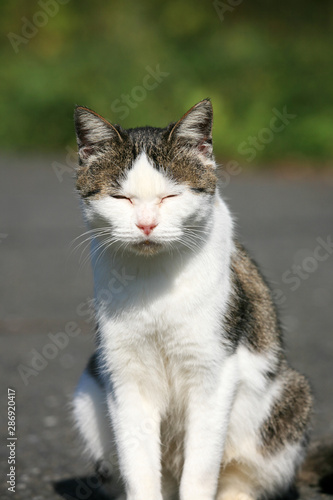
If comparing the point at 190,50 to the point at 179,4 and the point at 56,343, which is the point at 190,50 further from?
the point at 56,343

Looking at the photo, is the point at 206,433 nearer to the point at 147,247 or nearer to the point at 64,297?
the point at 147,247

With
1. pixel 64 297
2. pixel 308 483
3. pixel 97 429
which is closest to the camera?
pixel 97 429

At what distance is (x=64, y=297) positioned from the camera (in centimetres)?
773

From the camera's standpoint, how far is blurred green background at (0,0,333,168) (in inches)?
532

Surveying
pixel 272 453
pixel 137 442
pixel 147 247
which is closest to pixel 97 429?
pixel 137 442

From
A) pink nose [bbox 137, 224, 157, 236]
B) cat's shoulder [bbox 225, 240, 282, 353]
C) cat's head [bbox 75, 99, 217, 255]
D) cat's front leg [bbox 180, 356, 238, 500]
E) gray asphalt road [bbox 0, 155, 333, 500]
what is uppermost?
cat's head [bbox 75, 99, 217, 255]

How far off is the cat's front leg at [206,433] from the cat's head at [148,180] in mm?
601

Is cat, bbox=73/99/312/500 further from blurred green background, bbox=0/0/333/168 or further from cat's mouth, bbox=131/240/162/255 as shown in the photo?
blurred green background, bbox=0/0/333/168

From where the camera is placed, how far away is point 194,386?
3223 millimetres

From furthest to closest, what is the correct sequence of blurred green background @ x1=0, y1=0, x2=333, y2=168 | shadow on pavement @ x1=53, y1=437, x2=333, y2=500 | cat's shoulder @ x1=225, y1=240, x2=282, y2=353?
blurred green background @ x1=0, y1=0, x2=333, y2=168 < shadow on pavement @ x1=53, y1=437, x2=333, y2=500 < cat's shoulder @ x1=225, y1=240, x2=282, y2=353

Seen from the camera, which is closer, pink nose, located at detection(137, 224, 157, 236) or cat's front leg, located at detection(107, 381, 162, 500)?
pink nose, located at detection(137, 224, 157, 236)

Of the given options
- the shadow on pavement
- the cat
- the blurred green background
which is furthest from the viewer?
the blurred green background

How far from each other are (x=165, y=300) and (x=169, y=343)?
18 centimetres

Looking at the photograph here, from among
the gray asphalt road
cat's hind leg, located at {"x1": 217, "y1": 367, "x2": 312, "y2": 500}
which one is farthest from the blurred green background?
cat's hind leg, located at {"x1": 217, "y1": 367, "x2": 312, "y2": 500}
